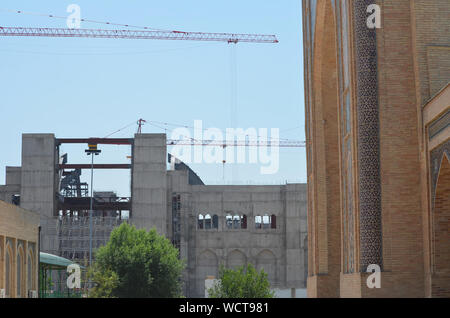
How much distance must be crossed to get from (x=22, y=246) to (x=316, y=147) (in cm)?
1531

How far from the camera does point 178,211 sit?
90.1 metres

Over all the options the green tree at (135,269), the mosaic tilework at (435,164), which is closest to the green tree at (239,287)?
the green tree at (135,269)

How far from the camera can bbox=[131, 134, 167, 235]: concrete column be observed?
8788 centimetres

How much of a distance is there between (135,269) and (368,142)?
3382 cm

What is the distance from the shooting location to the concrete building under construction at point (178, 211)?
8831 cm

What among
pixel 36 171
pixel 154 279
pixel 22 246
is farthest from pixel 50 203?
pixel 22 246

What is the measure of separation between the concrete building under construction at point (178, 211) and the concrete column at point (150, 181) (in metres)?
0.11

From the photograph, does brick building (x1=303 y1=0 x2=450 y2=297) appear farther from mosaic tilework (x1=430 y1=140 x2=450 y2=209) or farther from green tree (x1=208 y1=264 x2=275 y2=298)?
green tree (x1=208 y1=264 x2=275 y2=298)

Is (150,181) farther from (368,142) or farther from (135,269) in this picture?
(368,142)

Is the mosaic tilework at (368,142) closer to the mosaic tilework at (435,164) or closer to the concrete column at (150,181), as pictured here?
the mosaic tilework at (435,164)

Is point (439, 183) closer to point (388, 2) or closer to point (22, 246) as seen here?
point (388, 2)

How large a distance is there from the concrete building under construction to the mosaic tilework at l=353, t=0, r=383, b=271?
212ft

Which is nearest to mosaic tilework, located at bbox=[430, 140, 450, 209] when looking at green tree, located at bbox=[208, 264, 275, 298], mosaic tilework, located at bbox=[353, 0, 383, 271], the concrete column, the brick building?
the brick building

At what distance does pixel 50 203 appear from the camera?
8838cm
